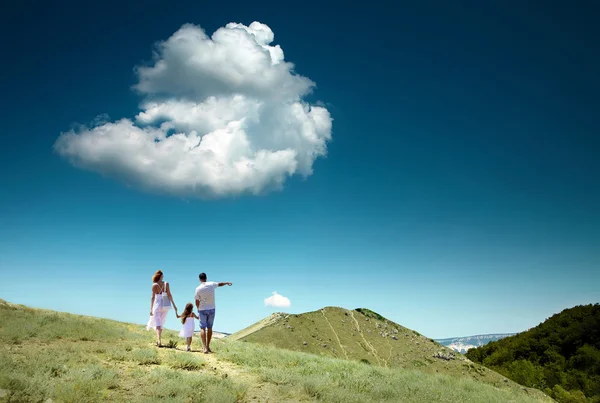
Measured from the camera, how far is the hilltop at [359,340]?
99.2 ft

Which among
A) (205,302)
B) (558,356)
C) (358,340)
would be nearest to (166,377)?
(205,302)

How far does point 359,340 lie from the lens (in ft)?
112

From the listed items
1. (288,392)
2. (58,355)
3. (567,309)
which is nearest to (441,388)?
(288,392)

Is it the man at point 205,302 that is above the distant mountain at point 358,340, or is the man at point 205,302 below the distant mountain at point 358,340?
above

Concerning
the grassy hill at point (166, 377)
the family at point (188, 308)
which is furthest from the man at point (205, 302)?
the grassy hill at point (166, 377)

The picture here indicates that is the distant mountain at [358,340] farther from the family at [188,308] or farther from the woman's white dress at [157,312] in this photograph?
the woman's white dress at [157,312]

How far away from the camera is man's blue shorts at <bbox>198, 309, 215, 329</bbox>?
15159 millimetres

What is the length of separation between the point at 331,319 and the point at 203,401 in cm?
2853

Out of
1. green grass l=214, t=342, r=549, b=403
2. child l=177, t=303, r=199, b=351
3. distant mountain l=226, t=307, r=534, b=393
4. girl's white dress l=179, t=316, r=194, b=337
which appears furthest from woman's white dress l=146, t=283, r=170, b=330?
distant mountain l=226, t=307, r=534, b=393

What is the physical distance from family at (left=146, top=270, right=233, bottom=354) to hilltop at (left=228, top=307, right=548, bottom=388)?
44.5 feet

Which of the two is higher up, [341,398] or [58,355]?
[58,355]

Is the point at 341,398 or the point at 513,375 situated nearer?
the point at 341,398

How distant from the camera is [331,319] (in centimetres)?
3584

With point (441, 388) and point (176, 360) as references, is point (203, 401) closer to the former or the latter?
point (176, 360)
